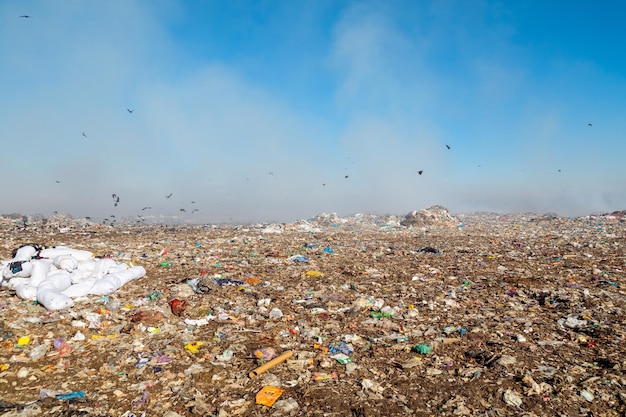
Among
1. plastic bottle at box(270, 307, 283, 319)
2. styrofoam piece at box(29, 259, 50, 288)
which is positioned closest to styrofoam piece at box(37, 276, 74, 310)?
styrofoam piece at box(29, 259, 50, 288)

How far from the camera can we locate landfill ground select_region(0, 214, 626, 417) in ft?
7.72

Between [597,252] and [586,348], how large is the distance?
20.7ft

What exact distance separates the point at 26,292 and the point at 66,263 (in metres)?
0.66

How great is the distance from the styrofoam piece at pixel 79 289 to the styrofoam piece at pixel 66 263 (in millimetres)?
390

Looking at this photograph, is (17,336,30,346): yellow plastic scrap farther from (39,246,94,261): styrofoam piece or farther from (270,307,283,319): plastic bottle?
(270,307,283,319): plastic bottle

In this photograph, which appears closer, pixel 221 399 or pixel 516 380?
pixel 221 399

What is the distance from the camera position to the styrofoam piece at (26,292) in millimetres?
4090

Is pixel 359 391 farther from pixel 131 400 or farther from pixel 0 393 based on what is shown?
pixel 0 393

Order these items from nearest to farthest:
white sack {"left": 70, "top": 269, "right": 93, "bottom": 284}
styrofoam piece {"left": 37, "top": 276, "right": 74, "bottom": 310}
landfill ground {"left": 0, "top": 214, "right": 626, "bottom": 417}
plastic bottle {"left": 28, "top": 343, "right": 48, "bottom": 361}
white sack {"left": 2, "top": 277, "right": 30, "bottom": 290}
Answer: landfill ground {"left": 0, "top": 214, "right": 626, "bottom": 417}, plastic bottle {"left": 28, "top": 343, "right": 48, "bottom": 361}, styrofoam piece {"left": 37, "top": 276, "right": 74, "bottom": 310}, white sack {"left": 2, "top": 277, "right": 30, "bottom": 290}, white sack {"left": 70, "top": 269, "right": 93, "bottom": 284}

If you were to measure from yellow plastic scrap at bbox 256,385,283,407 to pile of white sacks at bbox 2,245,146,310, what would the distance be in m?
2.98

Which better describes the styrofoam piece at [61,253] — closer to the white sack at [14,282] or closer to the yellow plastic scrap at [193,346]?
the white sack at [14,282]

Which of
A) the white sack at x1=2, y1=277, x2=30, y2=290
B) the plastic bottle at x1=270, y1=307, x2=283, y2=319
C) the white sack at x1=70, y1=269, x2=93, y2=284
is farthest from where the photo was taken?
the white sack at x1=70, y1=269, x2=93, y2=284

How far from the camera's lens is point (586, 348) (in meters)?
3.10

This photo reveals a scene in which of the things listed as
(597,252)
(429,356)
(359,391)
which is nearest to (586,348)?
(429,356)
